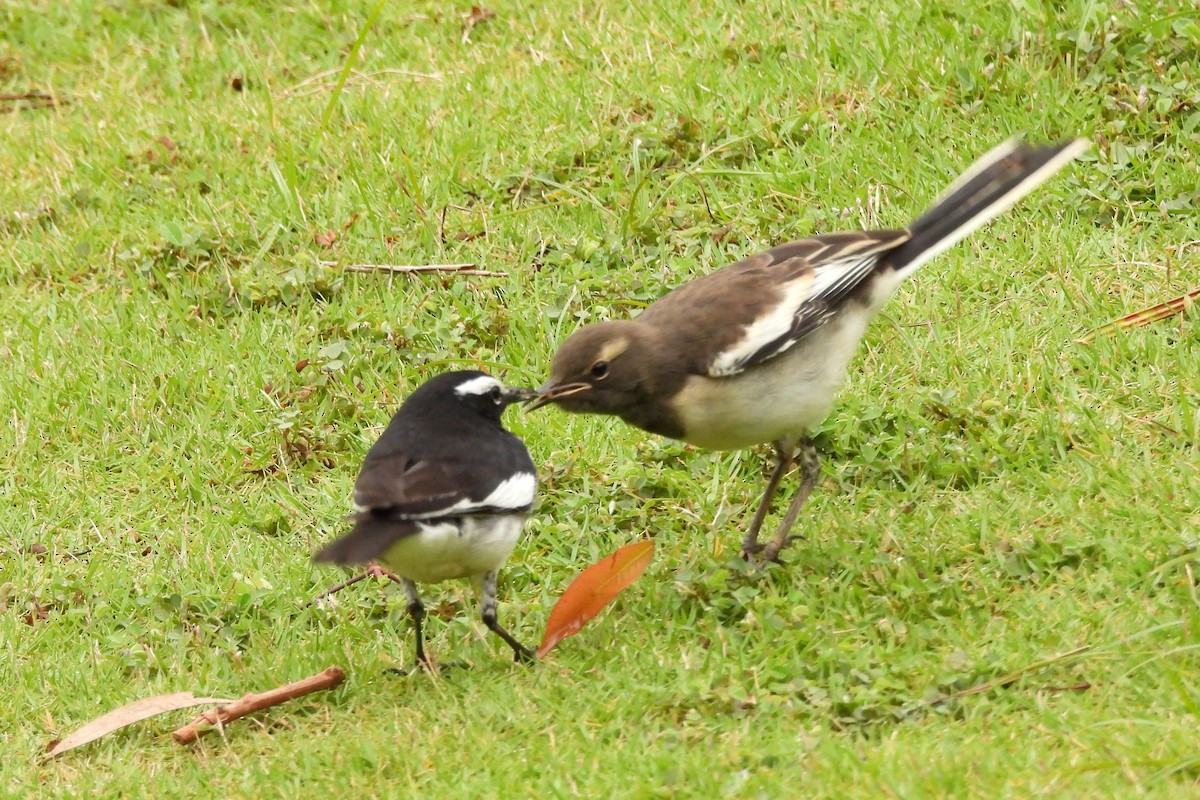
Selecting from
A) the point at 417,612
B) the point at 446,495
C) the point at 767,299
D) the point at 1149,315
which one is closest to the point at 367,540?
the point at 446,495

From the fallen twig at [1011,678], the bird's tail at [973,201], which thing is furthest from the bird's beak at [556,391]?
the fallen twig at [1011,678]

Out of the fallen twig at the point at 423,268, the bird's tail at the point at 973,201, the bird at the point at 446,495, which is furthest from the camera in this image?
the fallen twig at the point at 423,268

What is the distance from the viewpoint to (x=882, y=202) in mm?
8836

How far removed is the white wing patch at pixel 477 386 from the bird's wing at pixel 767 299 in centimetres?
74

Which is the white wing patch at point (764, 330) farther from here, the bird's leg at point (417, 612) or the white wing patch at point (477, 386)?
the bird's leg at point (417, 612)

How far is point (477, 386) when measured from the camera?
6934 mm

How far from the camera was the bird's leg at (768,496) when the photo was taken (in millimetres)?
6902

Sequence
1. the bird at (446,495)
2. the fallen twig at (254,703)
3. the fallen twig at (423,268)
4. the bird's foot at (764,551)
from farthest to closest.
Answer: the fallen twig at (423,268)
the bird's foot at (764,551)
the fallen twig at (254,703)
the bird at (446,495)

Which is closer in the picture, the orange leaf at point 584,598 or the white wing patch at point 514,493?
the white wing patch at point 514,493

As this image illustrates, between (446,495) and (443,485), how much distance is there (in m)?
0.05

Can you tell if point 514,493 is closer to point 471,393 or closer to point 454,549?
point 454,549

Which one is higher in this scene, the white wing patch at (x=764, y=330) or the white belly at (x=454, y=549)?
the white wing patch at (x=764, y=330)

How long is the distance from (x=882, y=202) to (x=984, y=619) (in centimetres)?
352

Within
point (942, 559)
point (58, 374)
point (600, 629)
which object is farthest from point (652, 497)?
point (58, 374)
